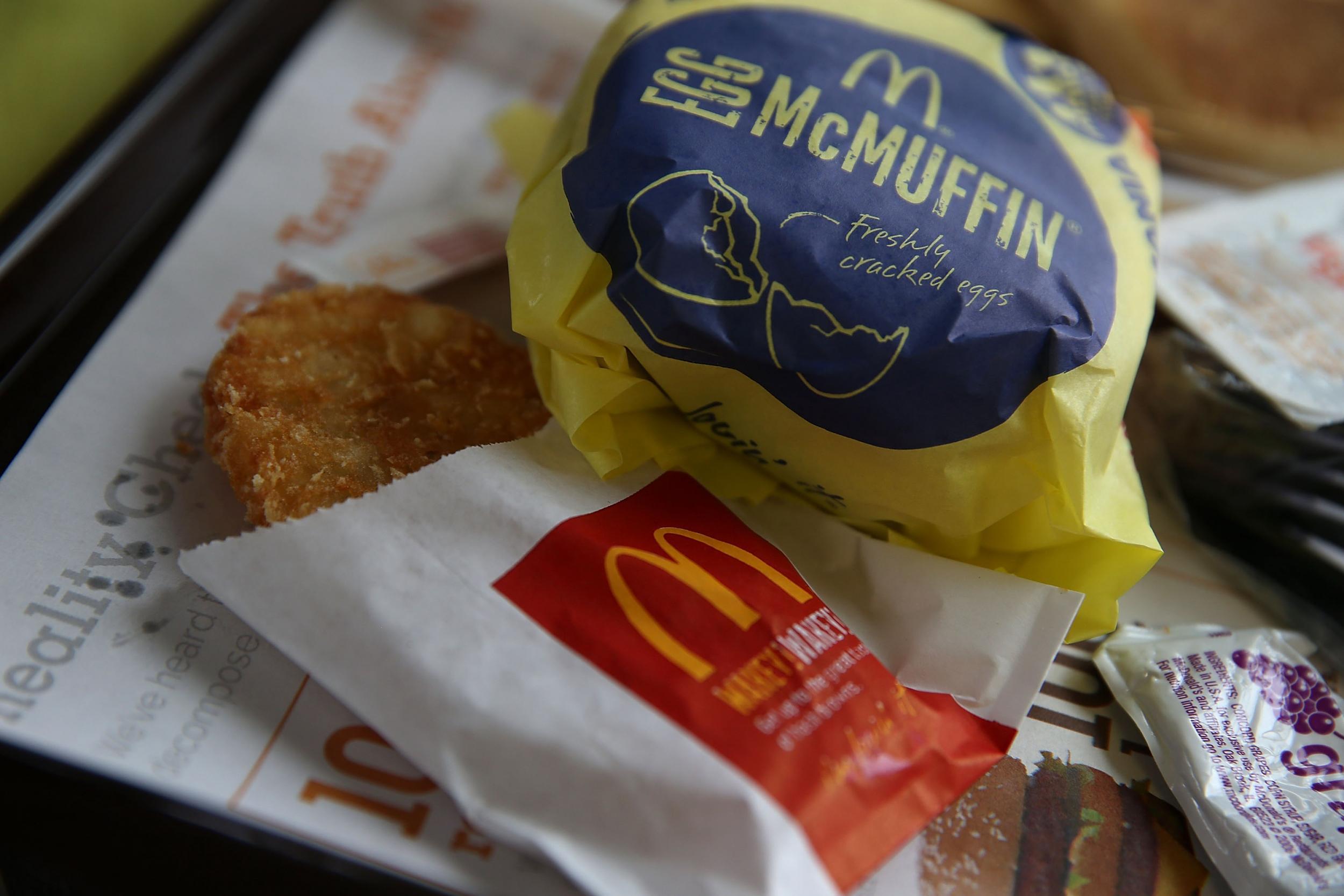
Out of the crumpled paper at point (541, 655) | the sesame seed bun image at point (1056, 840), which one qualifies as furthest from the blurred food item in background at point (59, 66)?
the sesame seed bun image at point (1056, 840)

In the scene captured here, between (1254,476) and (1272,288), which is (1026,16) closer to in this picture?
(1272,288)

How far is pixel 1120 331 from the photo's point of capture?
690 mm

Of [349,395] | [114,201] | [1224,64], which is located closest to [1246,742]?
[349,395]

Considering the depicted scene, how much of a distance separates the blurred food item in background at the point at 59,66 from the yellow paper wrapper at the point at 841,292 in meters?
0.48

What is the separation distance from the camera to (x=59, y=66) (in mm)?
875

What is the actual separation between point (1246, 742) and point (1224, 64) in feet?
2.85

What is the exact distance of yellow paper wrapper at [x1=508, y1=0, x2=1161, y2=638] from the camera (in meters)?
0.63

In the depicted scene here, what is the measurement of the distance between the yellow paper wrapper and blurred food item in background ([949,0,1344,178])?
0.46m

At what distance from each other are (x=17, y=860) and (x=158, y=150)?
2.13 ft

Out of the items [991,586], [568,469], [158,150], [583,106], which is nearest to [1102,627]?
[991,586]

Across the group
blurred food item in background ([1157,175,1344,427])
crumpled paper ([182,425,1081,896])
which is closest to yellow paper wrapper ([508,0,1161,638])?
crumpled paper ([182,425,1081,896])

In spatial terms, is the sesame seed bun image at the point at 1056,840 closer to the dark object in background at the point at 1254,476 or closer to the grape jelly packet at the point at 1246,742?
the grape jelly packet at the point at 1246,742

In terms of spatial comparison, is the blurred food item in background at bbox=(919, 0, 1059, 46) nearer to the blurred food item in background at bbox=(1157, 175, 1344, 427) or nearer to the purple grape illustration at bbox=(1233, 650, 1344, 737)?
the blurred food item in background at bbox=(1157, 175, 1344, 427)

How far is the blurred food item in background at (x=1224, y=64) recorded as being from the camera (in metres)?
1.15
